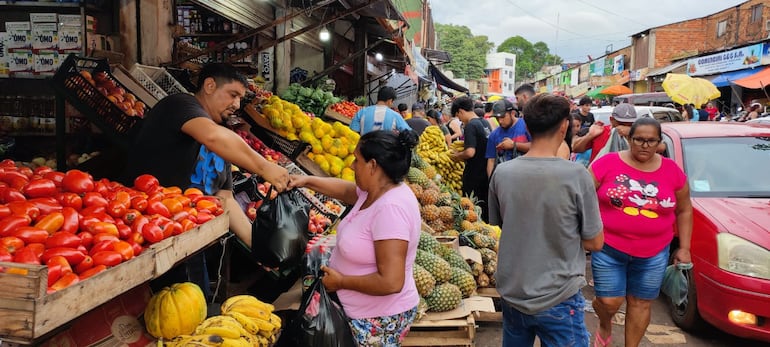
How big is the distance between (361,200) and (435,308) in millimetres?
1915

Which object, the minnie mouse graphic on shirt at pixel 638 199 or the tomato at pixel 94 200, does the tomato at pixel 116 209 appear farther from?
the minnie mouse graphic on shirt at pixel 638 199

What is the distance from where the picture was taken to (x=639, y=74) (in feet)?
122

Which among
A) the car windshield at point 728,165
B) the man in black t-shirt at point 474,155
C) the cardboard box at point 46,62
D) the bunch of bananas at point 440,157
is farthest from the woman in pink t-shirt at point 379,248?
the bunch of bananas at point 440,157

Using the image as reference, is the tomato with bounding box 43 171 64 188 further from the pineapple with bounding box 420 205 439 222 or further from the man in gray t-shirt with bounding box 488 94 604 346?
the pineapple with bounding box 420 205 439 222

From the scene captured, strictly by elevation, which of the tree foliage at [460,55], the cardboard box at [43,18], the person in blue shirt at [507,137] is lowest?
the person in blue shirt at [507,137]

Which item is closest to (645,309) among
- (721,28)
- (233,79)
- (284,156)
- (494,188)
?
(494,188)

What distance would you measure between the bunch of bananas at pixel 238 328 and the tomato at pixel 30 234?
2.98ft

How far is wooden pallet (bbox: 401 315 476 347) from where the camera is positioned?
4.19m

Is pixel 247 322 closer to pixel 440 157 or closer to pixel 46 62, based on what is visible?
pixel 46 62

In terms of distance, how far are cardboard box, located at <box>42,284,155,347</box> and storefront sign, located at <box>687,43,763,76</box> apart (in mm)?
24399

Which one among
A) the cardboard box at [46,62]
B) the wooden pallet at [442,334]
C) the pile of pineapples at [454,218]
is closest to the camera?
the wooden pallet at [442,334]

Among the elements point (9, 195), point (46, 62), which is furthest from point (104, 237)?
point (46, 62)

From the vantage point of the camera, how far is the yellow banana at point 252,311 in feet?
10.6

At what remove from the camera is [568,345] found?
2.91 m
